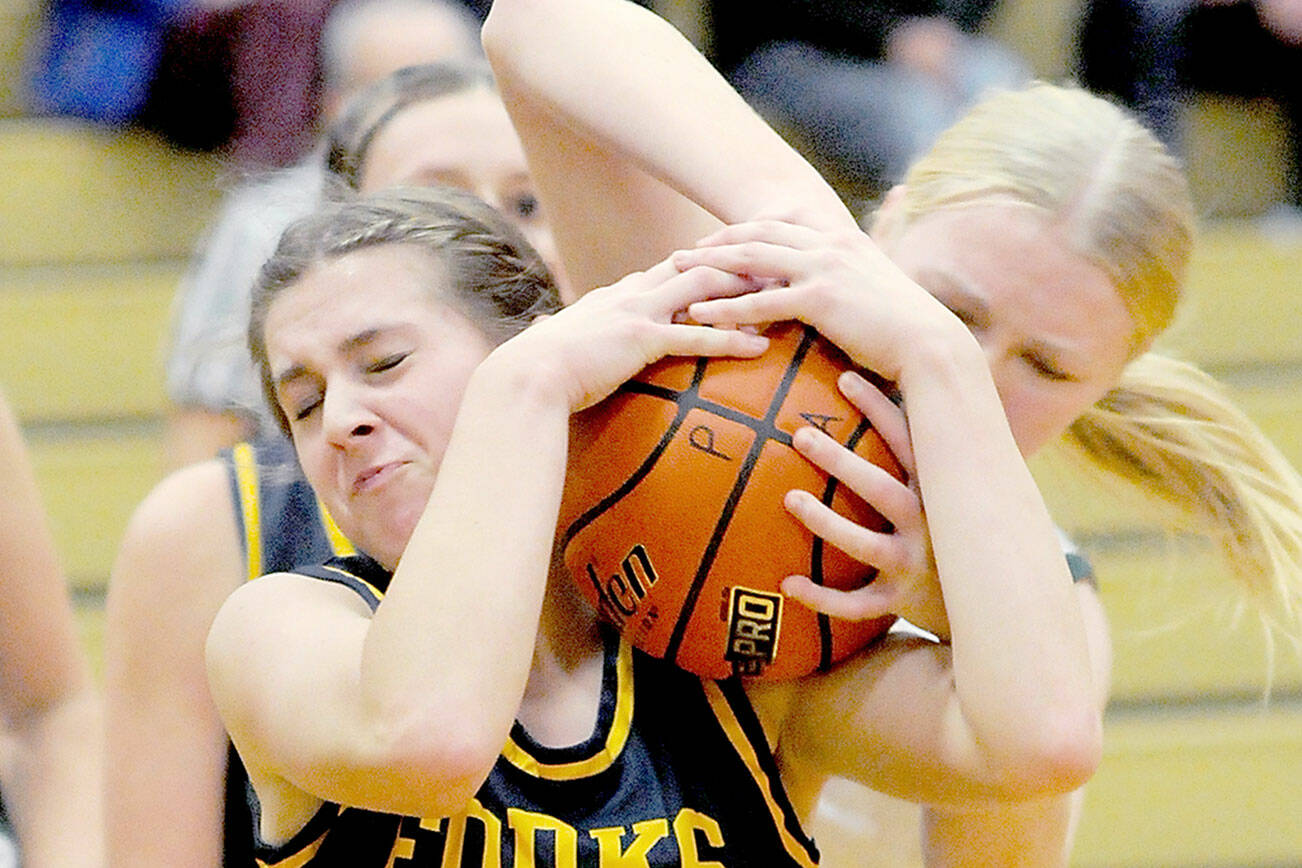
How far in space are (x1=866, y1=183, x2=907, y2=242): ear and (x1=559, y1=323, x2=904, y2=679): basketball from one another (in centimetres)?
35

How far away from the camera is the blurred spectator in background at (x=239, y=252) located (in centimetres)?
293

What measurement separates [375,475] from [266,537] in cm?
41

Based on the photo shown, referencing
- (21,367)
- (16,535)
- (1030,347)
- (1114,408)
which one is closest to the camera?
(1030,347)

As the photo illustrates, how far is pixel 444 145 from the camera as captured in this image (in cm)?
225

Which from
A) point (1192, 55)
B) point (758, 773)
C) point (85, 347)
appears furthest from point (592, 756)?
point (1192, 55)

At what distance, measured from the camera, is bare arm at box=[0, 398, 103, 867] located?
1789 mm

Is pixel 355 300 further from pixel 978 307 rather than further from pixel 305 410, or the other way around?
pixel 978 307

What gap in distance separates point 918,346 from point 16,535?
0.99 m

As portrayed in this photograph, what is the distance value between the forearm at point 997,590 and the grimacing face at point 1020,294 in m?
0.24

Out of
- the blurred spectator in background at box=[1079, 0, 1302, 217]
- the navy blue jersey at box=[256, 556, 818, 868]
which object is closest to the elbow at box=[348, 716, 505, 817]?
the navy blue jersey at box=[256, 556, 818, 868]

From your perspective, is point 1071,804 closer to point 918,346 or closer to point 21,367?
point 918,346

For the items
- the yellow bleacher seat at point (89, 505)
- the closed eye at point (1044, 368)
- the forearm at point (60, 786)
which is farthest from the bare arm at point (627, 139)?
the yellow bleacher seat at point (89, 505)

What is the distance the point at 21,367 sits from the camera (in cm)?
382

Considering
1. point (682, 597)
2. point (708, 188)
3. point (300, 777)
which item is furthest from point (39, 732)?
point (708, 188)
